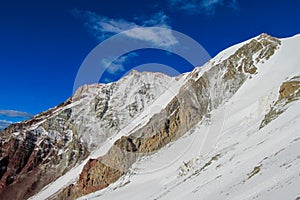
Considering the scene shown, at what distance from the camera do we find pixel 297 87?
176 feet

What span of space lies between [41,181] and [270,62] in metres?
125

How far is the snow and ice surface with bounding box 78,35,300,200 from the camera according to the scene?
24859mm

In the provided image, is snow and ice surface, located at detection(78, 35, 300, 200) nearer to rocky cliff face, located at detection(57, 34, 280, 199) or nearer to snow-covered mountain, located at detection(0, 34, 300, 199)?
snow-covered mountain, located at detection(0, 34, 300, 199)

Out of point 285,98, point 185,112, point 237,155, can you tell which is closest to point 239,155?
point 237,155

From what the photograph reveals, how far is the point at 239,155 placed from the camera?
136 ft

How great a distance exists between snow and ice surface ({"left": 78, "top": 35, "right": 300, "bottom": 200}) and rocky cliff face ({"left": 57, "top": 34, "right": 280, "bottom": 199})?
16.7ft

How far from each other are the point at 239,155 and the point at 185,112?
6908 centimetres

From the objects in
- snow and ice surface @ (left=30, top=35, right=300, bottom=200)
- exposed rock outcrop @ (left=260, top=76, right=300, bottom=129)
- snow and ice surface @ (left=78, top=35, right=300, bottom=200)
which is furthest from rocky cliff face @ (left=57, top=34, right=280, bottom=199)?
exposed rock outcrop @ (left=260, top=76, right=300, bottom=129)

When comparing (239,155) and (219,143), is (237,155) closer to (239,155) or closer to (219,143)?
(239,155)

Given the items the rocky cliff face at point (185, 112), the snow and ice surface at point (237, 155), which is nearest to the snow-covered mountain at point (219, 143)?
the snow and ice surface at point (237, 155)

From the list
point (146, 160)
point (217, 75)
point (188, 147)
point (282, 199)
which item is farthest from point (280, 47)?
point (282, 199)

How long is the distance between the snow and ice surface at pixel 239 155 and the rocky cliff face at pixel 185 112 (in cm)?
508

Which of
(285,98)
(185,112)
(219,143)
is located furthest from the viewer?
(185,112)

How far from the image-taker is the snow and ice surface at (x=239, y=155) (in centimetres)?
2486
